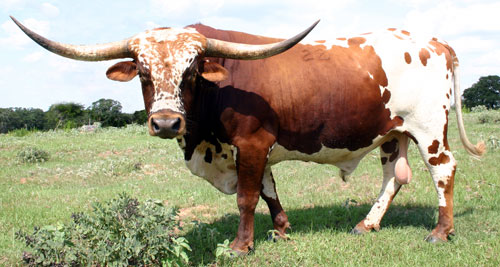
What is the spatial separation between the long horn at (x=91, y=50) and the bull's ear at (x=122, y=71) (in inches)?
3.8

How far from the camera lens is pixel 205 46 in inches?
177

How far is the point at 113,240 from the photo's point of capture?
4352 mm

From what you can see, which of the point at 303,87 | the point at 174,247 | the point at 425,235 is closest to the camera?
the point at 174,247

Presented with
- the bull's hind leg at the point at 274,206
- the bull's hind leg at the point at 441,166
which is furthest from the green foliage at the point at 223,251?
the bull's hind leg at the point at 441,166

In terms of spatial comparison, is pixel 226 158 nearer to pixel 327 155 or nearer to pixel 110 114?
pixel 327 155

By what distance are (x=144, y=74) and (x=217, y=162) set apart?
143 cm

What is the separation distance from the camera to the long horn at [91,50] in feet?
14.5

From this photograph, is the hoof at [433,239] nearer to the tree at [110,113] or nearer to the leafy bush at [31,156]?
the leafy bush at [31,156]

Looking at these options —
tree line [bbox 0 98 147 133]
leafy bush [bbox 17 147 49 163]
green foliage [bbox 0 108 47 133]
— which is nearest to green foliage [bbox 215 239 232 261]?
leafy bush [bbox 17 147 49 163]

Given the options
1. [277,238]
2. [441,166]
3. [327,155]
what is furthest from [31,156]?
[441,166]

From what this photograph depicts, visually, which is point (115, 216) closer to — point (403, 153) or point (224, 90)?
point (224, 90)

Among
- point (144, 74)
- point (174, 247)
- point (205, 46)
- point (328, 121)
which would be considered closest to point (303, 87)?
point (328, 121)

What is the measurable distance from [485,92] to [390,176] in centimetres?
4580

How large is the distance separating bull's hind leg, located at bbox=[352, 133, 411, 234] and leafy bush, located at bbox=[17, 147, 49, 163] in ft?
31.1
